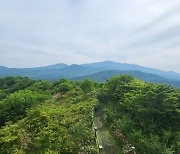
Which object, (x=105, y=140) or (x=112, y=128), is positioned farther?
(x=112, y=128)

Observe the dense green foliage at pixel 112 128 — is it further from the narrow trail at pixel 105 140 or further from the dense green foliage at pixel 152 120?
the narrow trail at pixel 105 140

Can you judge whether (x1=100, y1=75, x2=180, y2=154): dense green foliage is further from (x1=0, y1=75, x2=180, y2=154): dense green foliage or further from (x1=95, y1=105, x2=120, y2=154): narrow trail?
(x1=95, y1=105, x2=120, y2=154): narrow trail

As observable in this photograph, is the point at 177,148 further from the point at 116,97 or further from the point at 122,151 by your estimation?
the point at 116,97

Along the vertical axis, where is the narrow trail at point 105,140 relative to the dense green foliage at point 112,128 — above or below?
below

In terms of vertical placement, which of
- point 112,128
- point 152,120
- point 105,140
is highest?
point 152,120

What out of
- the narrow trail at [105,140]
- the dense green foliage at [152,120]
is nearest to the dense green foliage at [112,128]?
the dense green foliage at [152,120]

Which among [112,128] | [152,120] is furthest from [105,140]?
[152,120]

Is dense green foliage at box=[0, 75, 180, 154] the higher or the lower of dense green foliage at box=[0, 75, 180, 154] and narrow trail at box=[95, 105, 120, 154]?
the higher

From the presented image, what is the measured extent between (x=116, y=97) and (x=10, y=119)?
13.2 meters

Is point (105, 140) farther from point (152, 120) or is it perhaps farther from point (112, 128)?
point (152, 120)

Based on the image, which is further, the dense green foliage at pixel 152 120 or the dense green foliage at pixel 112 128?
the dense green foliage at pixel 152 120

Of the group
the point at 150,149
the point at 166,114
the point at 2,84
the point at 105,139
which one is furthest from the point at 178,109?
the point at 2,84

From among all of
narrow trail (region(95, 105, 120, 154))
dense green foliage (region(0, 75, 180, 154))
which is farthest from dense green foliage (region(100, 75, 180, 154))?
narrow trail (region(95, 105, 120, 154))

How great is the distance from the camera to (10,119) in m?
28.2
